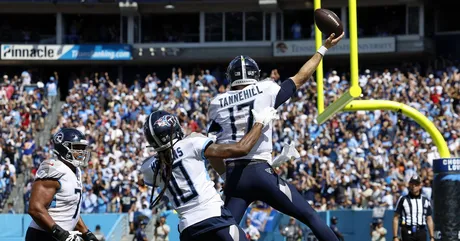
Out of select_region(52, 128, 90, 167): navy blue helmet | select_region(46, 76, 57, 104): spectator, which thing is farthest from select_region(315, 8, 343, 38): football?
select_region(46, 76, 57, 104): spectator

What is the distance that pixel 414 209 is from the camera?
10.8 metres

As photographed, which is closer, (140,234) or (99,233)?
(99,233)

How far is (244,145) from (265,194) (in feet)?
2.79

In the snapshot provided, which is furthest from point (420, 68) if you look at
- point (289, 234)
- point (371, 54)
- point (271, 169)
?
point (271, 169)

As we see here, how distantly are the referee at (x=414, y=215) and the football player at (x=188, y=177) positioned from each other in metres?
5.20

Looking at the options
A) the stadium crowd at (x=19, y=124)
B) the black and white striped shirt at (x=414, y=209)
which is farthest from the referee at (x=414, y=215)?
the stadium crowd at (x=19, y=124)

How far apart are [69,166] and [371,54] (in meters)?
20.1

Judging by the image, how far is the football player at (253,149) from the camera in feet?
22.1

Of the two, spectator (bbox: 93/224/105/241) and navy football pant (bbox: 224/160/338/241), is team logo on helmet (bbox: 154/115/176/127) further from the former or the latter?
spectator (bbox: 93/224/105/241)

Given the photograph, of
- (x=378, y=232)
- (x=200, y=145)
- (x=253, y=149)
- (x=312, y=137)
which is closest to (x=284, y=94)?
(x=253, y=149)

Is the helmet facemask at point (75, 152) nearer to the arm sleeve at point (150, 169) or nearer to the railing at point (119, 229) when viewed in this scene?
the arm sleeve at point (150, 169)

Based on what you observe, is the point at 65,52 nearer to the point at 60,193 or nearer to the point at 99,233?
the point at 99,233

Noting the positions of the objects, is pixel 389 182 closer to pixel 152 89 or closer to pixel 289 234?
pixel 289 234

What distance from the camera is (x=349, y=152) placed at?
19078mm
